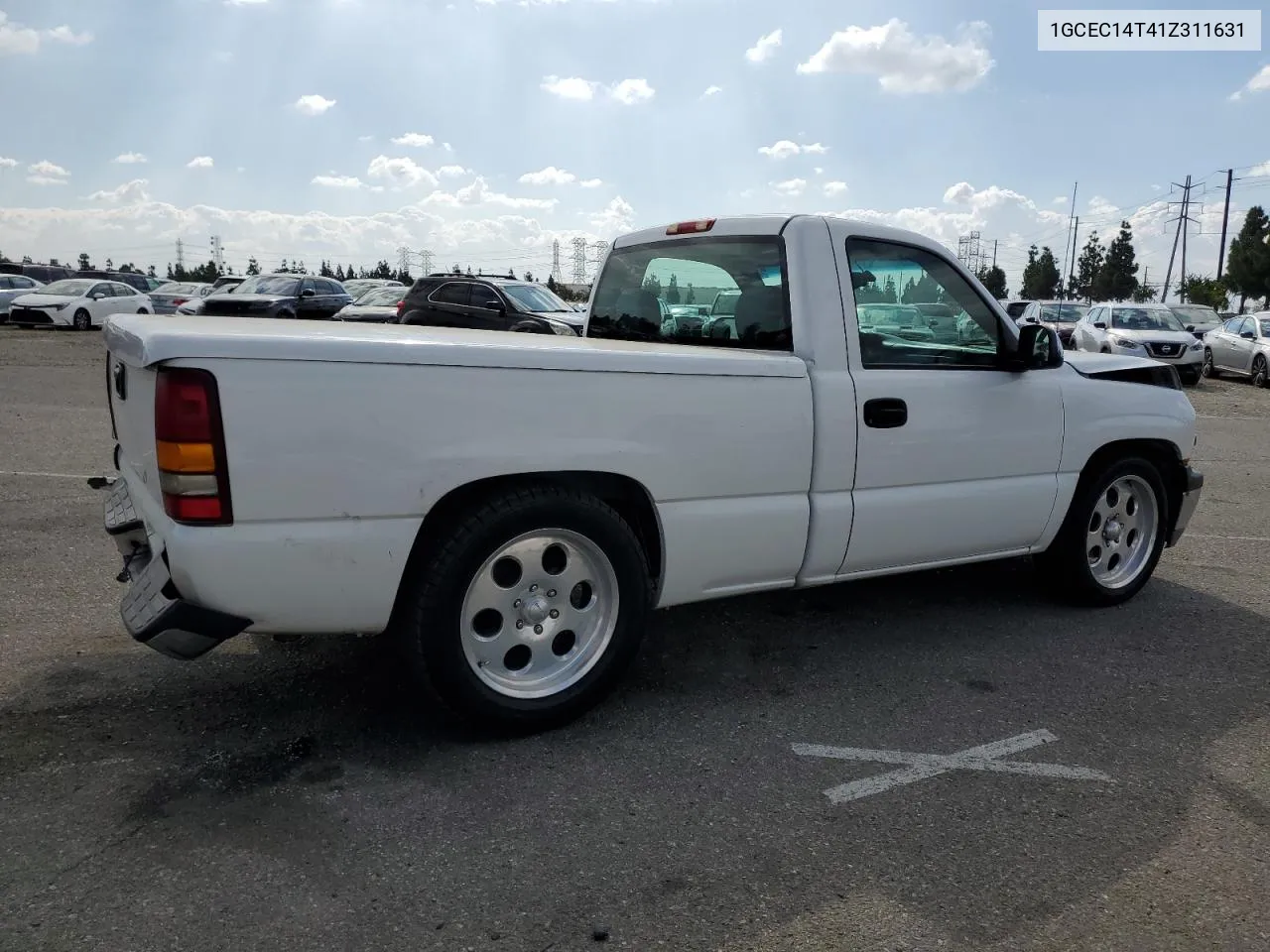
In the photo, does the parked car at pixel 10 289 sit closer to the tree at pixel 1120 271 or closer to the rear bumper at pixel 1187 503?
the rear bumper at pixel 1187 503

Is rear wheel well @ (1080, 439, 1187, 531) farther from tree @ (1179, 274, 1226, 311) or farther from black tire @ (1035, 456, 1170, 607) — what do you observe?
tree @ (1179, 274, 1226, 311)

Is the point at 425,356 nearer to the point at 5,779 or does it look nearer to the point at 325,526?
the point at 325,526

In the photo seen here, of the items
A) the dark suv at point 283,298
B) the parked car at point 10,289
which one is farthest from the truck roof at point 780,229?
the parked car at point 10,289

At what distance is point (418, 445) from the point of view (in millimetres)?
2979

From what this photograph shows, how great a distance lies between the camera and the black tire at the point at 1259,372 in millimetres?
19797

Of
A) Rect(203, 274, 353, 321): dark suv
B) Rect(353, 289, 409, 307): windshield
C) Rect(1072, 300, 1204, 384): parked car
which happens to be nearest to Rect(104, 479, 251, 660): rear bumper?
Rect(1072, 300, 1204, 384): parked car

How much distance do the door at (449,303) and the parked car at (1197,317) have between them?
16789mm

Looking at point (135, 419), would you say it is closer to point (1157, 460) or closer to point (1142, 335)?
point (1157, 460)

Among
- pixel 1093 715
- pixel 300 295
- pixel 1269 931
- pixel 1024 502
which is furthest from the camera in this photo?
pixel 300 295

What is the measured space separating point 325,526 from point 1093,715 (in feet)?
9.49

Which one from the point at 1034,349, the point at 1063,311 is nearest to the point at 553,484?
the point at 1034,349

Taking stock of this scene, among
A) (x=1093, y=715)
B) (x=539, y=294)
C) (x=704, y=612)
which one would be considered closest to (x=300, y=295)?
(x=539, y=294)

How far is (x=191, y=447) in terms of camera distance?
2752 millimetres

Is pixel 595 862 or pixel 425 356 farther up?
pixel 425 356
